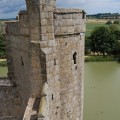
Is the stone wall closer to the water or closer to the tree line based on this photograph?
the water

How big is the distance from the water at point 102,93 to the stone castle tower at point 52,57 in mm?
10378

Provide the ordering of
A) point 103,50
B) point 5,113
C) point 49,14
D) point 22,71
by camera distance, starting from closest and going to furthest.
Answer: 1. point 49,14
2. point 22,71
3. point 5,113
4. point 103,50

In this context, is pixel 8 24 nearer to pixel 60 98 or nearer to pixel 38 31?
pixel 38 31

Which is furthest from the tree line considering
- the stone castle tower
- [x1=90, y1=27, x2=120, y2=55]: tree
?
the stone castle tower

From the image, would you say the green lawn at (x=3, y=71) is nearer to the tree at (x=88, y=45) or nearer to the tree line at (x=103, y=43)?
the tree at (x=88, y=45)

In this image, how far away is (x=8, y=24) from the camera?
8359 millimetres

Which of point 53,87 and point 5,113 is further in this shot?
point 5,113

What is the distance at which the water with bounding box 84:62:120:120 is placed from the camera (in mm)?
17547

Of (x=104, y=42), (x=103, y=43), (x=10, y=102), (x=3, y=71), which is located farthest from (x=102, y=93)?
(x=104, y=42)

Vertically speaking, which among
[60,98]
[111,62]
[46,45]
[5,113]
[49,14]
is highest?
[49,14]

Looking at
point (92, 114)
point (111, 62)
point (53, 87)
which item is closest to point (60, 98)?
point (53, 87)

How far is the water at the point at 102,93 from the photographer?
1755 centimetres

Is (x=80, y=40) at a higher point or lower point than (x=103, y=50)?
higher

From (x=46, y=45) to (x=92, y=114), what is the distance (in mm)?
12242
